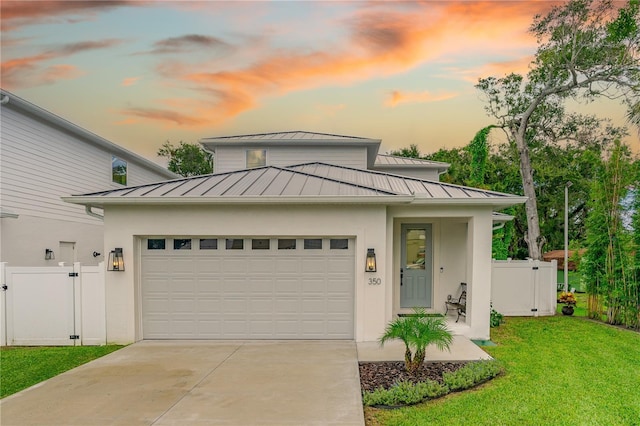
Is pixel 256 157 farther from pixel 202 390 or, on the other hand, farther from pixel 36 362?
pixel 202 390

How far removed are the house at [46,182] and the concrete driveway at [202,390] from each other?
4024mm

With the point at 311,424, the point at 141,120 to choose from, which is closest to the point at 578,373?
the point at 311,424

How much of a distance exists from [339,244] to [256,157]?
6464mm

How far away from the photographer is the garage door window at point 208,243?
7418 millimetres

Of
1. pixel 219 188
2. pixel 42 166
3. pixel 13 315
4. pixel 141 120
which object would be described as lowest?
pixel 13 315

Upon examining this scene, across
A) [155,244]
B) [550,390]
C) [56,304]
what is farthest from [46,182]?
[550,390]

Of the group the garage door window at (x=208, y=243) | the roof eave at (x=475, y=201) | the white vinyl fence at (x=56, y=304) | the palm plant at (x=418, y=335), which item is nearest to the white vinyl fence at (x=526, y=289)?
the roof eave at (x=475, y=201)

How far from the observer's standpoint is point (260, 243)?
7434 mm

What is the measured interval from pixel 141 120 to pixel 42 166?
14.9 feet

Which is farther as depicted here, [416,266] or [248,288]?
[416,266]

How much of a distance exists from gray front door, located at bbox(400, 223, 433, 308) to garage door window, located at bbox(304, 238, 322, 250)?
10.2 ft

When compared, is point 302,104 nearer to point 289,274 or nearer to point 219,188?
point 219,188

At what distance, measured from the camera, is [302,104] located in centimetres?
1427

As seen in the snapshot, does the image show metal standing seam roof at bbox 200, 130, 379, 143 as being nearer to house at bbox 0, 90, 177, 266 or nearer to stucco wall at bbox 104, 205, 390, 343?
house at bbox 0, 90, 177, 266
